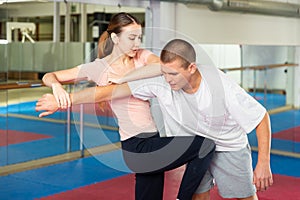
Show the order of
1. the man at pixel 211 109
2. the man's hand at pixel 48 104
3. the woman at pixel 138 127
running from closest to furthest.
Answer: the man's hand at pixel 48 104, the man at pixel 211 109, the woman at pixel 138 127

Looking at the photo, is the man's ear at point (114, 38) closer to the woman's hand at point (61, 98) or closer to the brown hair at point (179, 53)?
the brown hair at point (179, 53)

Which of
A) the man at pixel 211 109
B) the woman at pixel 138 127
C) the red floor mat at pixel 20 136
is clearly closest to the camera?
the man at pixel 211 109

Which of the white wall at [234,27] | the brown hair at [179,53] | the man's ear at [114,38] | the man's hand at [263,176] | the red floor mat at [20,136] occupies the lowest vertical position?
the red floor mat at [20,136]

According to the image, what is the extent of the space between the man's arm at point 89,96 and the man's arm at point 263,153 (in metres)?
0.77

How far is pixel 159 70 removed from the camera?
8.91 ft

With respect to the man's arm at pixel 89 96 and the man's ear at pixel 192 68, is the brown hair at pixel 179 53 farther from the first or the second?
the man's arm at pixel 89 96

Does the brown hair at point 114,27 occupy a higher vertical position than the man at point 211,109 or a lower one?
higher

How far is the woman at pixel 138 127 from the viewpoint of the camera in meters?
2.76

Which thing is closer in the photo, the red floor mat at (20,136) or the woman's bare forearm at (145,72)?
the woman's bare forearm at (145,72)

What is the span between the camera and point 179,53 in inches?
102

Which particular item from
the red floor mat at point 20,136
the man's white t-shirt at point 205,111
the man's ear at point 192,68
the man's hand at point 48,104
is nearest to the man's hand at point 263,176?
the man's white t-shirt at point 205,111

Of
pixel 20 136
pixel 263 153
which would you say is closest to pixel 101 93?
pixel 263 153

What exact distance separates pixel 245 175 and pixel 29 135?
17.0ft

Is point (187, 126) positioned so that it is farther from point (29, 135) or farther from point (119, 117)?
point (29, 135)
